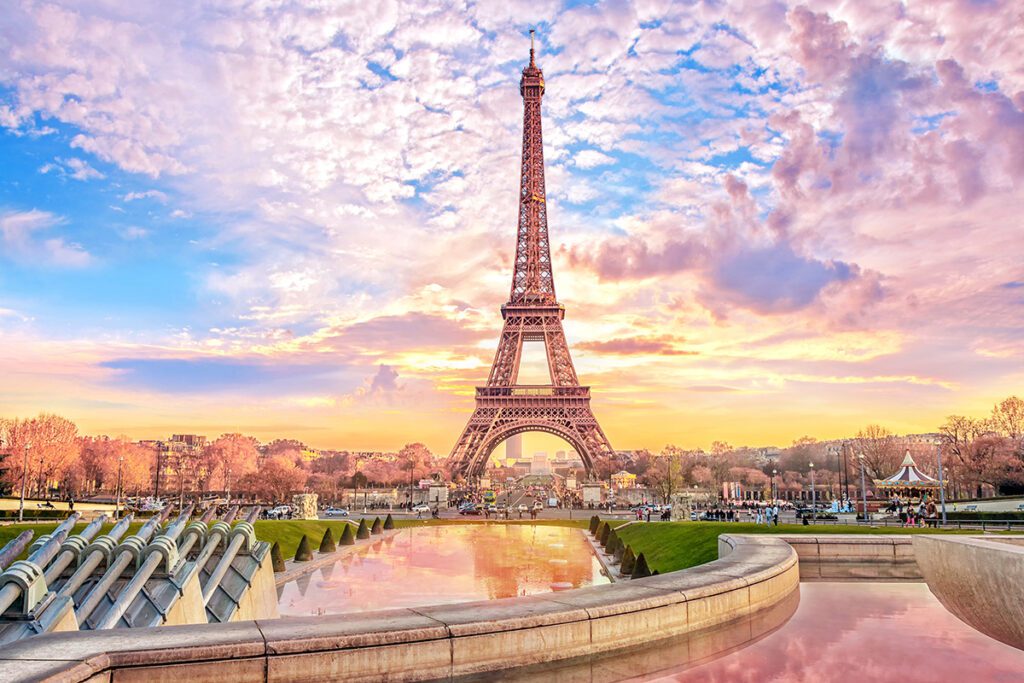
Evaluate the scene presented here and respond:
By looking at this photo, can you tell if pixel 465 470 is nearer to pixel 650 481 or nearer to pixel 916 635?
pixel 650 481

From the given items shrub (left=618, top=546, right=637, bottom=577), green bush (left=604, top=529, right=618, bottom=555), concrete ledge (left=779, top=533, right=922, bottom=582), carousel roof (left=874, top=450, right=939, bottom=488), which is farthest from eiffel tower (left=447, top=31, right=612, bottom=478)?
concrete ledge (left=779, top=533, right=922, bottom=582)

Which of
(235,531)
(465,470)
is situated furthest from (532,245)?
(235,531)

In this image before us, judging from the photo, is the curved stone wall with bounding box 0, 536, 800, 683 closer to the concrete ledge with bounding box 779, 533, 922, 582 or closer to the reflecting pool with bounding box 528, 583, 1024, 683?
the reflecting pool with bounding box 528, 583, 1024, 683

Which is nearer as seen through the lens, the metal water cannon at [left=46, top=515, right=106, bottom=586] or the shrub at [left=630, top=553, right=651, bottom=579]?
the metal water cannon at [left=46, top=515, right=106, bottom=586]

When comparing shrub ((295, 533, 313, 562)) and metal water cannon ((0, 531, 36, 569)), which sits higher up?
metal water cannon ((0, 531, 36, 569))

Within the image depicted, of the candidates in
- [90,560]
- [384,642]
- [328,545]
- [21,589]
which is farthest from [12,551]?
[328,545]

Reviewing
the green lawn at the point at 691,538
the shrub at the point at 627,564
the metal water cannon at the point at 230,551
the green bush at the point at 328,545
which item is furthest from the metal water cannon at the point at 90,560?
the green bush at the point at 328,545
